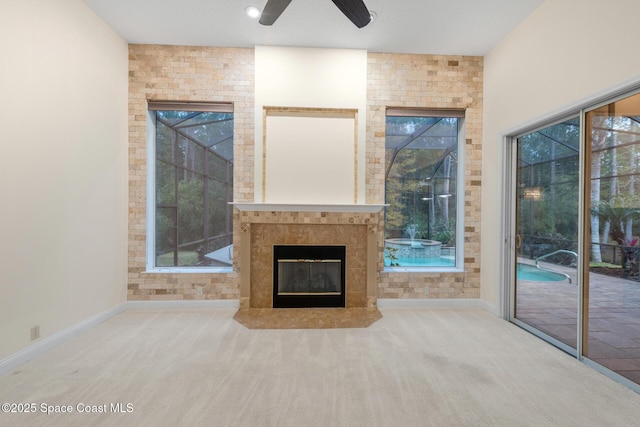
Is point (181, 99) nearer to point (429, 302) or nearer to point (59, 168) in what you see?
point (59, 168)

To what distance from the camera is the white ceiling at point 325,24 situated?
2.89m

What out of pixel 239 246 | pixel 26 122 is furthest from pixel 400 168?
pixel 26 122

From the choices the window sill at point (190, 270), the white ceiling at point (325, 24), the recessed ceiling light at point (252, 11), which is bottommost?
the window sill at point (190, 270)

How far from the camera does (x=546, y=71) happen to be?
2777mm

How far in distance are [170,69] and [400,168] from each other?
324cm

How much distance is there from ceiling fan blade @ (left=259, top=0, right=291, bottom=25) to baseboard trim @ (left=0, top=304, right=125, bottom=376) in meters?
3.33

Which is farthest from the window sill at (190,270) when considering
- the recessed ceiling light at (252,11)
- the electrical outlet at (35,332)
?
the recessed ceiling light at (252,11)

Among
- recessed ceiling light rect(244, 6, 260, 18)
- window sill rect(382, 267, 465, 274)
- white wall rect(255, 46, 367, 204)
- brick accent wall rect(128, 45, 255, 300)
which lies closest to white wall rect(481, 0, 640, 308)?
window sill rect(382, 267, 465, 274)

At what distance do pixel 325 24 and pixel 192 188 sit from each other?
2.59 metres

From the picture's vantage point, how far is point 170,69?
143 inches

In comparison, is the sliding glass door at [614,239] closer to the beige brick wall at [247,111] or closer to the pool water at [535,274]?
the pool water at [535,274]

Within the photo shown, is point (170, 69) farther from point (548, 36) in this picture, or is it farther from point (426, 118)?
point (548, 36)

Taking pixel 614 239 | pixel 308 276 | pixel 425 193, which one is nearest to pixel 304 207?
pixel 308 276

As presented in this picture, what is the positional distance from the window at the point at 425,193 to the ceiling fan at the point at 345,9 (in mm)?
1840
